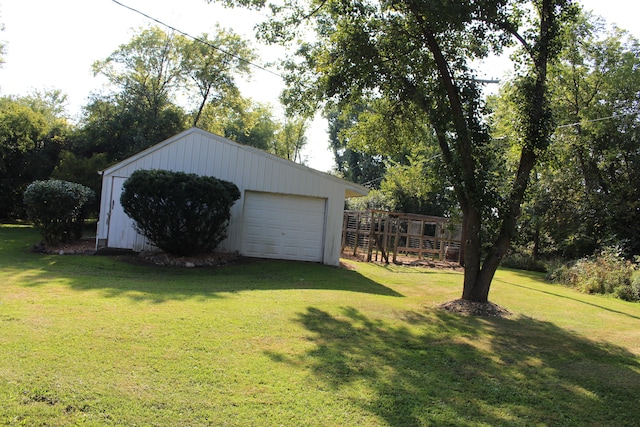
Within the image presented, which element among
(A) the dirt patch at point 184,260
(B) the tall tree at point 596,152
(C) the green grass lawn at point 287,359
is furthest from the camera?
(B) the tall tree at point 596,152

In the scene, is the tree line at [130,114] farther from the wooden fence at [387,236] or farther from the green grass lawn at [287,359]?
the green grass lawn at [287,359]

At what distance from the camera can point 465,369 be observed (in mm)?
5176

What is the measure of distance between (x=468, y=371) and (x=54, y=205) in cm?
1236

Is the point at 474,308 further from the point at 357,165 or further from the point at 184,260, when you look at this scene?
the point at 357,165

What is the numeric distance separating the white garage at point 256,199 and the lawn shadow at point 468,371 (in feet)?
22.9

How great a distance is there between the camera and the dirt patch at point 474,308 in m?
8.87

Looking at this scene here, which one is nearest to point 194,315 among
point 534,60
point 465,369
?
point 465,369

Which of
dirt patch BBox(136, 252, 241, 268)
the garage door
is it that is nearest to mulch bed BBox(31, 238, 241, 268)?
dirt patch BBox(136, 252, 241, 268)

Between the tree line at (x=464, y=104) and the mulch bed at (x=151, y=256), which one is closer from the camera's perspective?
the tree line at (x=464, y=104)

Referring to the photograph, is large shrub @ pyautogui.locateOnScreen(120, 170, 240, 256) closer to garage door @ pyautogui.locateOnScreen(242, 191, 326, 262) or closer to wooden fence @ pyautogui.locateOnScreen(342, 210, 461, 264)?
garage door @ pyautogui.locateOnScreen(242, 191, 326, 262)

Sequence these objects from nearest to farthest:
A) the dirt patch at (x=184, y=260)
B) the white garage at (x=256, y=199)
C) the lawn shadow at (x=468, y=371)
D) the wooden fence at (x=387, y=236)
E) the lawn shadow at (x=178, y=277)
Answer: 1. the lawn shadow at (x=468, y=371)
2. the lawn shadow at (x=178, y=277)
3. the dirt patch at (x=184, y=260)
4. the white garage at (x=256, y=199)
5. the wooden fence at (x=387, y=236)

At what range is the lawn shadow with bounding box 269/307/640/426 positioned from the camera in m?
4.00

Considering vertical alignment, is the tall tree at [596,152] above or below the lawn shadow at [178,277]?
above

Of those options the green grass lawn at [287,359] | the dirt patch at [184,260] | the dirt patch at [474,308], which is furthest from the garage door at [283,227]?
the dirt patch at [474,308]
